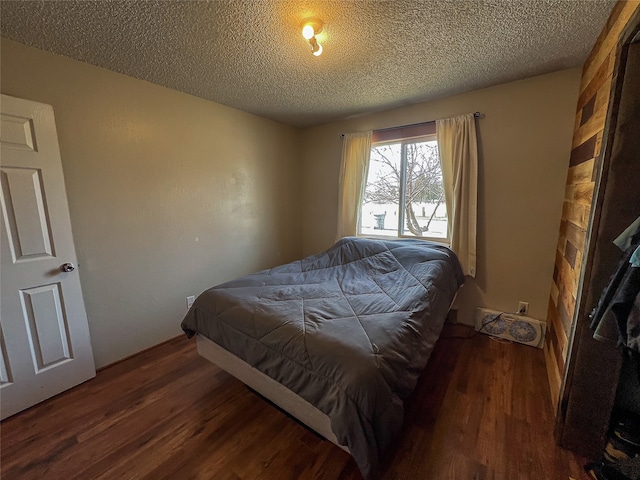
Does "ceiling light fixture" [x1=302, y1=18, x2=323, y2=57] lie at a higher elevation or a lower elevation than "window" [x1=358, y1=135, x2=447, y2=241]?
higher

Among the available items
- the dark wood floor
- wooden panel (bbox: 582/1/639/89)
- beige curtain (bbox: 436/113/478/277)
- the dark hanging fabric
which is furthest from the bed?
wooden panel (bbox: 582/1/639/89)

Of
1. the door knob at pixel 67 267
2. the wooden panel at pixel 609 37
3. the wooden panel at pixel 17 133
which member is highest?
→ the wooden panel at pixel 609 37

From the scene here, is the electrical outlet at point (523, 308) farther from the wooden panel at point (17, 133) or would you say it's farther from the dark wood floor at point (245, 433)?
the wooden panel at point (17, 133)

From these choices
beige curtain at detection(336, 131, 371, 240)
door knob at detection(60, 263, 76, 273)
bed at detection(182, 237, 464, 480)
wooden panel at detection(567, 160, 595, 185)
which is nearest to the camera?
bed at detection(182, 237, 464, 480)

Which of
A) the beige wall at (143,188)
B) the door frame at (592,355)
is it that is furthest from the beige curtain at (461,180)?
the beige wall at (143,188)

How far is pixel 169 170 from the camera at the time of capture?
2.41 metres

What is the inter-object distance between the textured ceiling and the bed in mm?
1572

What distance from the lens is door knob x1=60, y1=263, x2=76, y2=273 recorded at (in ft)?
5.94

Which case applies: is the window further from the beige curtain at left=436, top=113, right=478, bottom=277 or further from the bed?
the bed

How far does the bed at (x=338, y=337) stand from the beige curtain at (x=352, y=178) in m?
1.06

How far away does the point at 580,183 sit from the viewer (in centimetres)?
171

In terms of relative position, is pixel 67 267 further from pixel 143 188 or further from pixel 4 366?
pixel 143 188

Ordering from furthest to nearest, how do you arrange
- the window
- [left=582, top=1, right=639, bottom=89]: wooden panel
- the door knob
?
the window < the door knob < [left=582, top=1, right=639, bottom=89]: wooden panel

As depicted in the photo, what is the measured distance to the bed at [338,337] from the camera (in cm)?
110
